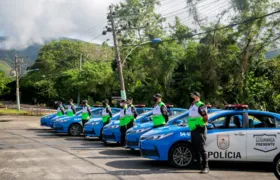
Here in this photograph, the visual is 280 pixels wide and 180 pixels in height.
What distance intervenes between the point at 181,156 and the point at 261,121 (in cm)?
208

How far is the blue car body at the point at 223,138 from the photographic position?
9.07 metres

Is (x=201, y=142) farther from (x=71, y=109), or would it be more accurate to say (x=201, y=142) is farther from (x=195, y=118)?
(x=71, y=109)

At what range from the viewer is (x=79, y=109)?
22.0 meters

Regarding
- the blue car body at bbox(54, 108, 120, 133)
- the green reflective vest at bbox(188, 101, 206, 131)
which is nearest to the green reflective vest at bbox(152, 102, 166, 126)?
the green reflective vest at bbox(188, 101, 206, 131)

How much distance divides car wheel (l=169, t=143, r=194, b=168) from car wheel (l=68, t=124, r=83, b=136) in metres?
10.3

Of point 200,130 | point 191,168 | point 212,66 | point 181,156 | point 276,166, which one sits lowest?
point 191,168

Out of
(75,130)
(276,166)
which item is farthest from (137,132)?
(75,130)

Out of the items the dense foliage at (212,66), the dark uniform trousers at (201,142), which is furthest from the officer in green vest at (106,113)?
the dense foliage at (212,66)

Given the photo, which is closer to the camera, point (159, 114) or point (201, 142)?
point (201, 142)

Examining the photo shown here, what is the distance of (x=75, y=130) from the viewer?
62.1 feet

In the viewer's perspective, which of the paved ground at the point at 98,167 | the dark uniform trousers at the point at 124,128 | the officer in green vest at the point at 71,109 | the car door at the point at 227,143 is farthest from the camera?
the officer in green vest at the point at 71,109

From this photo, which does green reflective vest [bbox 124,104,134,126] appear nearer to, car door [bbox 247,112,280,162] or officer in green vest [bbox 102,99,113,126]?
officer in green vest [bbox 102,99,113,126]

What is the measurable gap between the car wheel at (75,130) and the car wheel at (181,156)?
10319 mm

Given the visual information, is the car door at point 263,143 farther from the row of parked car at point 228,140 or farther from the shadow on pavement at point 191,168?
the shadow on pavement at point 191,168
